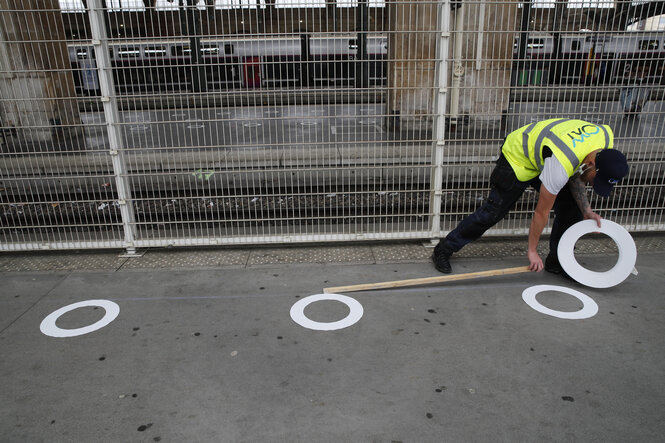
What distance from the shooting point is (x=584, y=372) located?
9.45 ft

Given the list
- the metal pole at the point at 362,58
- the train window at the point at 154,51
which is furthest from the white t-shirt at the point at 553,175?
the train window at the point at 154,51

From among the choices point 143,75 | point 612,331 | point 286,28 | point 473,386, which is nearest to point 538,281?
point 612,331

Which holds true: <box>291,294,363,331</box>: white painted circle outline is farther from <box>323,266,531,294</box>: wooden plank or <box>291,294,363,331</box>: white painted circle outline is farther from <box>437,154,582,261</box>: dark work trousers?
<box>437,154,582,261</box>: dark work trousers

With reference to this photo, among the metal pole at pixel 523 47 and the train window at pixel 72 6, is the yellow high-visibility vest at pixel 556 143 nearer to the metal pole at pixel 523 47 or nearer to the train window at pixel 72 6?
the metal pole at pixel 523 47

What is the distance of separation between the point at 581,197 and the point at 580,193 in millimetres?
37

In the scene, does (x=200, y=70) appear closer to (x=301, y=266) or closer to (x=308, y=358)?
(x=301, y=266)

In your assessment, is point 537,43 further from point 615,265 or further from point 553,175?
point 615,265

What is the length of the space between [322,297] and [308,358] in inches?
34.7

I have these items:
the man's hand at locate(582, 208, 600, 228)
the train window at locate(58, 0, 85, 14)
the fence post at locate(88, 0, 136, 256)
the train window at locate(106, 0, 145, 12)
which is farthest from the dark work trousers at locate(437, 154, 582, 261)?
the train window at locate(58, 0, 85, 14)

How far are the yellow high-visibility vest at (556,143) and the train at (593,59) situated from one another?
0.99 m

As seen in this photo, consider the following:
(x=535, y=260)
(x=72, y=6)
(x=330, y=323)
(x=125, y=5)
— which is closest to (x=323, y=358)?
(x=330, y=323)

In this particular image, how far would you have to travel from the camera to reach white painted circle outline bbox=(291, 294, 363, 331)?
3463 mm

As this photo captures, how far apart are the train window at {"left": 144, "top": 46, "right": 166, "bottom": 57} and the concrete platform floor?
80.4 inches

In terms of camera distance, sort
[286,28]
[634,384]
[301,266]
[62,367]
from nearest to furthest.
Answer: [634,384] < [62,367] < [286,28] < [301,266]
